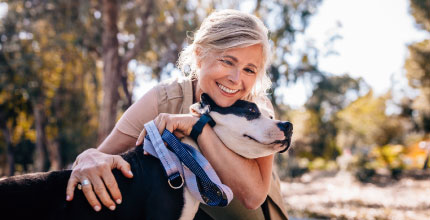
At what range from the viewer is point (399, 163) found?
1828 cm

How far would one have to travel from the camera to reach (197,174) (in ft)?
6.01

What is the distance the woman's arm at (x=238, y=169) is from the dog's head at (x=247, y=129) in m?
0.06

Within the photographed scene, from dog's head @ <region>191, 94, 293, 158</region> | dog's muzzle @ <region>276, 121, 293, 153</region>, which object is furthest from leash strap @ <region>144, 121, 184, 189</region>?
dog's muzzle @ <region>276, 121, 293, 153</region>

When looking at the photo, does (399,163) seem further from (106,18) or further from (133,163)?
(133,163)

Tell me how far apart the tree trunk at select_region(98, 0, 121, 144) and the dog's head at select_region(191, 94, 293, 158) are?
616 centimetres

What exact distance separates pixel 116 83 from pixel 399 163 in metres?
15.8

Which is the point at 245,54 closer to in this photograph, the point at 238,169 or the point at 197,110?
the point at 197,110

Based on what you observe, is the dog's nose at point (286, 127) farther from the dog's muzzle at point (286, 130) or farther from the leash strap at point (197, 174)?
the leash strap at point (197, 174)

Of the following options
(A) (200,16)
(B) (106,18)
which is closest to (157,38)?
(A) (200,16)

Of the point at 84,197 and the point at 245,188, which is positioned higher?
the point at 84,197

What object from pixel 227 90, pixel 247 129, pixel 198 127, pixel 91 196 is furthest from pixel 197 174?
pixel 227 90

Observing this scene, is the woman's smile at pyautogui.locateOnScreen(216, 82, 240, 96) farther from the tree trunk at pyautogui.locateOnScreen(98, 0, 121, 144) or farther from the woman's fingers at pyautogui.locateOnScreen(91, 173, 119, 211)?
the tree trunk at pyautogui.locateOnScreen(98, 0, 121, 144)

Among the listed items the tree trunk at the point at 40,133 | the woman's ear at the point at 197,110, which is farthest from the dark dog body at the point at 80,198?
the tree trunk at the point at 40,133

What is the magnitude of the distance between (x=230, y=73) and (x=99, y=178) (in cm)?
104
